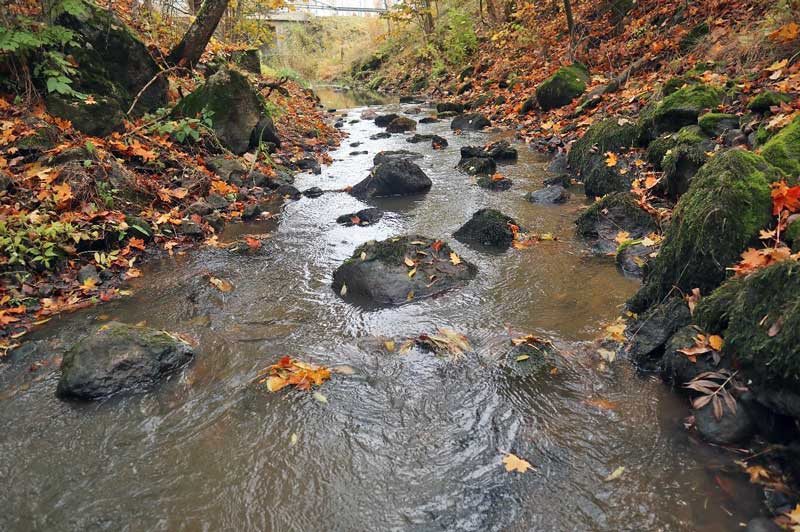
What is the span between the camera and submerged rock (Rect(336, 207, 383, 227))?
280 inches

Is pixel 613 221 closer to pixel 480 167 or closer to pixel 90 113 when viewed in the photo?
pixel 480 167

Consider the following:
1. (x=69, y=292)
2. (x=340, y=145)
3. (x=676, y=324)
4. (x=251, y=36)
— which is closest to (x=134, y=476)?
(x=69, y=292)

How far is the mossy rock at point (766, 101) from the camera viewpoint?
5.76m

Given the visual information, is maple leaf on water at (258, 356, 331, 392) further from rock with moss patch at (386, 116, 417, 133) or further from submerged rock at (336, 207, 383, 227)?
rock with moss patch at (386, 116, 417, 133)

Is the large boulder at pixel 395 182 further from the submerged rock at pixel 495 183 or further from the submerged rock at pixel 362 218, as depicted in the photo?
the submerged rock at pixel 362 218

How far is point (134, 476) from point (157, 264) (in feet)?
11.5

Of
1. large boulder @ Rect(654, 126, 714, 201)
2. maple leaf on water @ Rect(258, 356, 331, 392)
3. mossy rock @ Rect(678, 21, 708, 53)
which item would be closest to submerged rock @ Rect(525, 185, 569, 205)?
large boulder @ Rect(654, 126, 714, 201)

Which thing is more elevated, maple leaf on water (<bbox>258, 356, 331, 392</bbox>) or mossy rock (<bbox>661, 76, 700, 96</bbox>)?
mossy rock (<bbox>661, 76, 700, 96</bbox>)

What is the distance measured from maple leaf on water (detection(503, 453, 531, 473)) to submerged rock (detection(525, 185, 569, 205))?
5.25 metres

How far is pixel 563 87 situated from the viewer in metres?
12.1

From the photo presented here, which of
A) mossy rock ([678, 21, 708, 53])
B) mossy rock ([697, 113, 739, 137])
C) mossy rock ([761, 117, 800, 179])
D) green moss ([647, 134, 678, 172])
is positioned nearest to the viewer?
mossy rock ([761, 117, 800, 179])

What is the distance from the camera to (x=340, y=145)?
1345cm

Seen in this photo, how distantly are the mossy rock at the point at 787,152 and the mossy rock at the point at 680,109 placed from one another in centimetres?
299

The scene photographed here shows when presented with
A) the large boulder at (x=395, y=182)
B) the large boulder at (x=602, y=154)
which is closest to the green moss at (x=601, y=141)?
the large boulder at (x=602, y=154)
